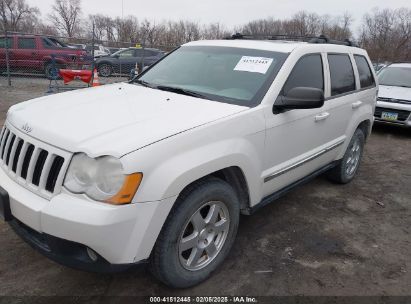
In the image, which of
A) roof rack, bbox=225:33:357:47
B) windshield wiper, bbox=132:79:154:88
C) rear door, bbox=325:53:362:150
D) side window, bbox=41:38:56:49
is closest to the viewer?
→ windshield wiper, bbox=132:79:154:88

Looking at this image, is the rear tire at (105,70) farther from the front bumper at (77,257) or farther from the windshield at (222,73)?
the front bumper at (77,257)

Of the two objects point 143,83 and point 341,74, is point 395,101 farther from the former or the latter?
point 143,83

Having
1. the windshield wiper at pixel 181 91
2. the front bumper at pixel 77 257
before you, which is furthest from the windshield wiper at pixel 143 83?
the front bumper at pixel 77 257

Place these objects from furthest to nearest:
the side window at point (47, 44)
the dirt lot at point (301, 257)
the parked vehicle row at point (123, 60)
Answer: the parked vehicle row at point (123, 60) → the side window at point (47, 44) → the dirt lot at point (301, 257)

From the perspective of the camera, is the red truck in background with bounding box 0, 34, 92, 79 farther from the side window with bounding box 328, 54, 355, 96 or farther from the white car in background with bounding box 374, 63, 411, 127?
the side window with bounding box 328, 54, 355, 96

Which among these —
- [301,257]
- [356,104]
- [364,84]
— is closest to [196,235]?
[301,257]

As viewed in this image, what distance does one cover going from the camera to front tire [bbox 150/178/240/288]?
7.72 ft

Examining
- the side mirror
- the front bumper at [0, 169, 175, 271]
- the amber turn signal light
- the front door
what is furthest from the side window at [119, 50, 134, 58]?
the amber turn signal light

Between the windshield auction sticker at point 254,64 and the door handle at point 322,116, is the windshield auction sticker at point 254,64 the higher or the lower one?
the higher one

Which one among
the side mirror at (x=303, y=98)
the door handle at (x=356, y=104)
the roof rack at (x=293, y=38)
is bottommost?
the door handle at (x=356, y=104)

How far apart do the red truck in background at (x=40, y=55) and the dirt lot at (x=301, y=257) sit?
11824 millimetres

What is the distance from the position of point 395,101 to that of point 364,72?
3.63 m

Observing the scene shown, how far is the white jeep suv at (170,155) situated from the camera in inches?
82.7

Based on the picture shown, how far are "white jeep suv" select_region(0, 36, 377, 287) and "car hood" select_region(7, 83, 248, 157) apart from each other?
0.01m
